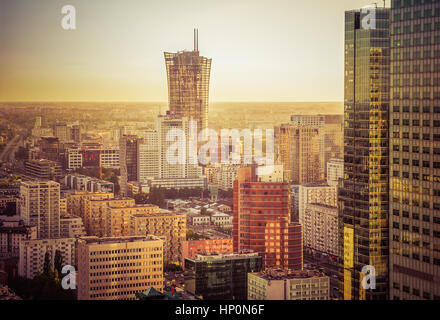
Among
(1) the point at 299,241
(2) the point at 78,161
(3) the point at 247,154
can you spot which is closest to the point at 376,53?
(1) the point at 299,241

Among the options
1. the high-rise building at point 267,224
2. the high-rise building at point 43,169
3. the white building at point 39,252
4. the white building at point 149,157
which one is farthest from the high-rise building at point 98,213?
the white building at point 149,157

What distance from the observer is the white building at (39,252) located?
10.7 meters

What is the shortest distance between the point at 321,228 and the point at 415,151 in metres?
7.21

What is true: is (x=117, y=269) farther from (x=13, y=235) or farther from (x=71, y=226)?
(x=71, y=226)

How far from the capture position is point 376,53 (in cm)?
862

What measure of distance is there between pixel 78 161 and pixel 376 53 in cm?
1051

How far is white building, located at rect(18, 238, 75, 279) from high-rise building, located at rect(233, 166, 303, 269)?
2.55m

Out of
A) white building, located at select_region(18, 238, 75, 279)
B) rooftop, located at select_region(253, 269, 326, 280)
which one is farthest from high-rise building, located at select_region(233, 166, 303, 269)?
white building, located at select_region(18, 238, 75, 279)

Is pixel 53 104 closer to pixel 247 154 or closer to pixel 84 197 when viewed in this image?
pixel 84 197

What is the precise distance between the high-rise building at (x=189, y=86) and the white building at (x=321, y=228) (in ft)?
26.1

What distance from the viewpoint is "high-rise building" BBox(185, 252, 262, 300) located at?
9.19 meters

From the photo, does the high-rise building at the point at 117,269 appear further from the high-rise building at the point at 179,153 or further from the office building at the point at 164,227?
the high-rise building at the point at 179,153

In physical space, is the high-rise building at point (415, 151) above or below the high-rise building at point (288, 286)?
above

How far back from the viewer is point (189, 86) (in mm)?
22844
